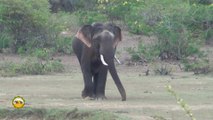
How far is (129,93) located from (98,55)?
1631mm

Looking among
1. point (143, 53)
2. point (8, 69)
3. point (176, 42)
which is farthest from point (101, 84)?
point (176, 42)

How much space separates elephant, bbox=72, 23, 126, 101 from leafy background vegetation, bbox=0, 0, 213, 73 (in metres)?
5.85

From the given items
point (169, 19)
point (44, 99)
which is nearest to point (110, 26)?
point (44, 99)

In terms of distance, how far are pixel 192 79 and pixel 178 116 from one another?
21.1 ft

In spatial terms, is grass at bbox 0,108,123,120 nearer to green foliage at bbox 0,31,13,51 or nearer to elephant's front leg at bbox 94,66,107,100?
elephant's front leg at bbox 94,66,107,100

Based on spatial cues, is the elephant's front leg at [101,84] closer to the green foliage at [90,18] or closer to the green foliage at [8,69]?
the green foliage at [8,69]

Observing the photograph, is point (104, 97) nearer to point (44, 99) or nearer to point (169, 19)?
point (44, 99)

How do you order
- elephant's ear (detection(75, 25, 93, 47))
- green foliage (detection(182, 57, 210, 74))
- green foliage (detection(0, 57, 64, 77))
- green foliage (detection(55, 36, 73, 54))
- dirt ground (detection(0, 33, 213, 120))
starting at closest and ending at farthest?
1. dirt ground (detection(0, 33, 213, 120))
2. elephant's ear (detection(75, 25, 93, 47))
3. green foliage (detection(0, 57, 64, 77))
4. green foliage (detection(182, 57, 210, 74))
5. green foliage (detection(55, 36, 73, 54))

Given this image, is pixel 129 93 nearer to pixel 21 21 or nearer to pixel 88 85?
pixel 88 85

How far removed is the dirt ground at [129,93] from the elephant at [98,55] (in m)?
0.29

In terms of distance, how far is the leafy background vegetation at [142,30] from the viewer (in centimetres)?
2141

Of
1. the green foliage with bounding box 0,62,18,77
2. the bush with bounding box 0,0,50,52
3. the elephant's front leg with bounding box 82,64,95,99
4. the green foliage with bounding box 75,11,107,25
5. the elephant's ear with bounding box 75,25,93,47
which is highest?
the elephant's ear with bounding box 75,25,93,47

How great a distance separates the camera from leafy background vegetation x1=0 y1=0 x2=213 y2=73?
21406 millimetres

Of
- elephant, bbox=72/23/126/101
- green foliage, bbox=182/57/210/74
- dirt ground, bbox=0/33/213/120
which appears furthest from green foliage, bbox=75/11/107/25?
elephant, bbox=72/23/126/101
